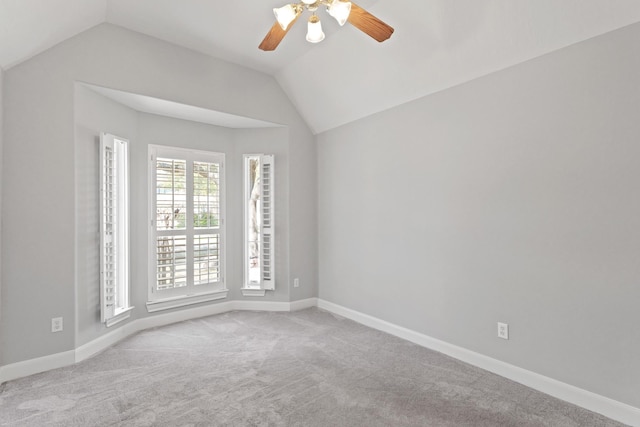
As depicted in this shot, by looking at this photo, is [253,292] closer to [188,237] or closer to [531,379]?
[188,237]

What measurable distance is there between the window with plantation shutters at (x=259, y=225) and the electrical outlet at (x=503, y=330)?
8.76 feet

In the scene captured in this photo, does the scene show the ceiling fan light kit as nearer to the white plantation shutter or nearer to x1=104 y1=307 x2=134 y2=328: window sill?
the white plantation shutter

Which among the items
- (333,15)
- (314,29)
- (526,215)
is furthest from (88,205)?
(526,215)

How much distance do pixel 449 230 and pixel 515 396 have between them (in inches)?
52.9

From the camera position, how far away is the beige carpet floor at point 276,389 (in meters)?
2.09

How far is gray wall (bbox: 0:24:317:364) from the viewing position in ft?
8.58

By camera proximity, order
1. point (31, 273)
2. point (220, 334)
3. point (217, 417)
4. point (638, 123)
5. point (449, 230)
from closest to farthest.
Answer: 1. point (638, 123)
2. point (217, 417)
3. point (31, 273)
4. point (449, 230)
5. point (220, 334)

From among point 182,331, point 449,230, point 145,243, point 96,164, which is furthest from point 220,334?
point 449,230

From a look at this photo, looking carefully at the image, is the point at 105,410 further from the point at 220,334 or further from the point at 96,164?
the point at 96,164

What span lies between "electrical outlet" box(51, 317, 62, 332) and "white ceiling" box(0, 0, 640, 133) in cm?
207

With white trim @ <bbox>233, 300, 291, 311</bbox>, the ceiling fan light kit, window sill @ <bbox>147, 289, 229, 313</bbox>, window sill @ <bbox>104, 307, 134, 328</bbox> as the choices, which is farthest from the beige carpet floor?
the ceiling fan light kit

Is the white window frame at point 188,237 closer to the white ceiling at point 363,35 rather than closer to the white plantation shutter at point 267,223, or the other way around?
the white plantation shutter at point 267,223

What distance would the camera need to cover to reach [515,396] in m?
2.31

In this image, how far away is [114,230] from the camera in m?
3.33
